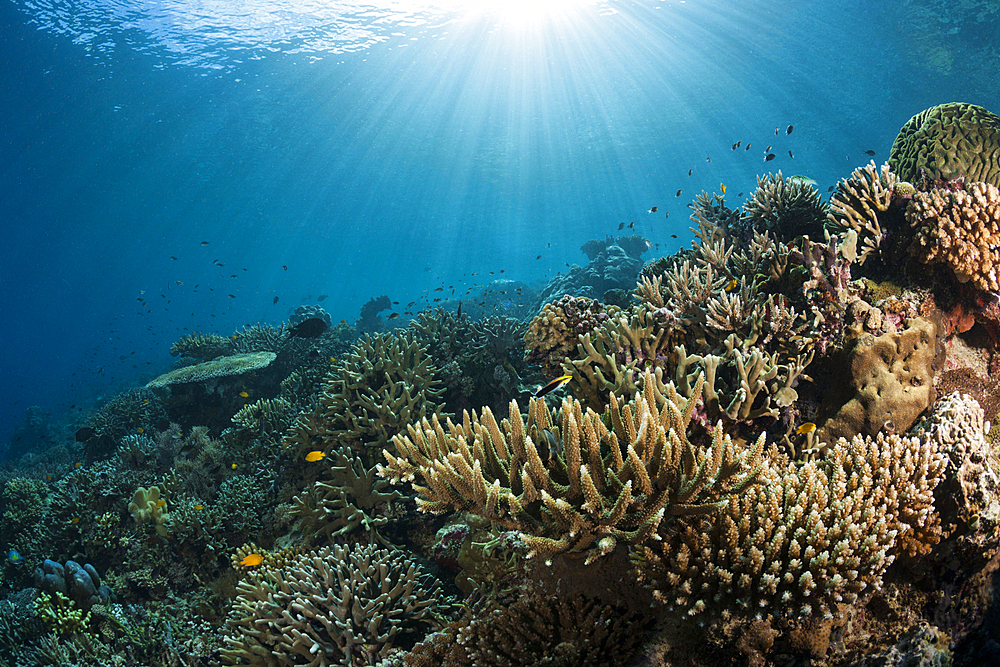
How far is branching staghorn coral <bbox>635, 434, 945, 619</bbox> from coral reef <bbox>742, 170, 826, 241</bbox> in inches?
170

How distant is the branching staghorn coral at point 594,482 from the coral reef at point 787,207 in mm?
4896

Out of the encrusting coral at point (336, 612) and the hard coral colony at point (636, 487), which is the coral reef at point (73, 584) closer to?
the hard coral colony at point (636, 487)

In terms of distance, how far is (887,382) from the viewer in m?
3.46

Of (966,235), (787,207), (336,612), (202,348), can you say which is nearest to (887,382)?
(966,235)

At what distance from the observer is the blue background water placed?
24.8 metres

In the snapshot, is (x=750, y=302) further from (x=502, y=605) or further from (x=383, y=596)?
(x=383, y=596)

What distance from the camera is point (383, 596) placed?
364cm

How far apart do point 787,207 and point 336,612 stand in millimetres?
7401

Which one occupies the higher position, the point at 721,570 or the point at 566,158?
the point at 566,158

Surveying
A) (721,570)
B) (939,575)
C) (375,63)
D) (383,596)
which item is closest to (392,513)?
(383,596)

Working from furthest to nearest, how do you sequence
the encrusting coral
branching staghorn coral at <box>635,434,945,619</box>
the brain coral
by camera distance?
the brain coral, the encrusting coral, branching staghorn coral at <box>635,434,945,619</box>

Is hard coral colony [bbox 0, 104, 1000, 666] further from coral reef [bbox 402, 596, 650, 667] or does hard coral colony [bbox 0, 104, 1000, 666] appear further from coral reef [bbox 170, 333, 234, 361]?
coral reef [bbox 170, 333, 234, 361]

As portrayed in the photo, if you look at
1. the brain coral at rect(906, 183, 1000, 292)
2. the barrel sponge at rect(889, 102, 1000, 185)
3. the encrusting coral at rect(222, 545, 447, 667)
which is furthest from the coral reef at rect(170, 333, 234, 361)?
the barrel sponge at rect(889, 102, 1000, 185)

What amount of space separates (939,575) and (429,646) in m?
3.10
